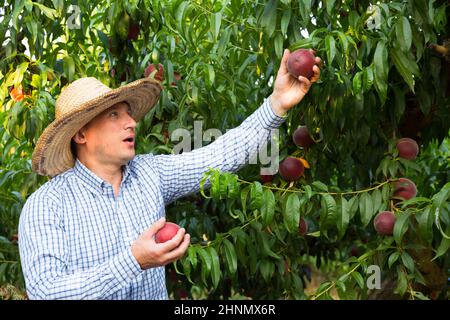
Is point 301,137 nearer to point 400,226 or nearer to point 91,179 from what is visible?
point 400,226

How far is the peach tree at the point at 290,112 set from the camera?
252cm

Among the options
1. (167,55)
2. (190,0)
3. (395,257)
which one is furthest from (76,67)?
(395,257)

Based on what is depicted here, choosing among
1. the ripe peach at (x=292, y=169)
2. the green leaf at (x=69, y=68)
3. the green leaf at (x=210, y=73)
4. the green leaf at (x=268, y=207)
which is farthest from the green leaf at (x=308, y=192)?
the green leaf at (x=69, y=68)

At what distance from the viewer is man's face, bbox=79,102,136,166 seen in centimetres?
233

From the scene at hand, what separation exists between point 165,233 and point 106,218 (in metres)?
0.36

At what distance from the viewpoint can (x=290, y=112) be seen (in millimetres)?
2879

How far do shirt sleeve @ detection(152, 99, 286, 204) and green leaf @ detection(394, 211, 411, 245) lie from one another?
18.3 inches

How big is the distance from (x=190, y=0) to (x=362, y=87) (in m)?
0.57

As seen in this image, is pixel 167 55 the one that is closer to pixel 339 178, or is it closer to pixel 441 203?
pixel 339 178

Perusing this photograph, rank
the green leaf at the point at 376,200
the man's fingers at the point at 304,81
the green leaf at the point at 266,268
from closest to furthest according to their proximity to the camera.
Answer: the man's fingers at the point at 304,81 < the green leaf at the point at 376,200 < the green leaf at the point at 266,268

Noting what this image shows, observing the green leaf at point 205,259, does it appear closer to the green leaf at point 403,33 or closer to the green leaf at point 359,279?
the green leaf at point 359,279

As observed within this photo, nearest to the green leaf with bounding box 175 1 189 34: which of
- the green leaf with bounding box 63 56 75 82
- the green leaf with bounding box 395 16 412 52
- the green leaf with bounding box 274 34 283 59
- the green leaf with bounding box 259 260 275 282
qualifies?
the green leaf with bounding box 274 34 283 59

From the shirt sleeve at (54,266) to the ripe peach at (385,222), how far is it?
0.96m

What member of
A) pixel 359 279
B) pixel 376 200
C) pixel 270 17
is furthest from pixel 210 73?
pixel 359 279
